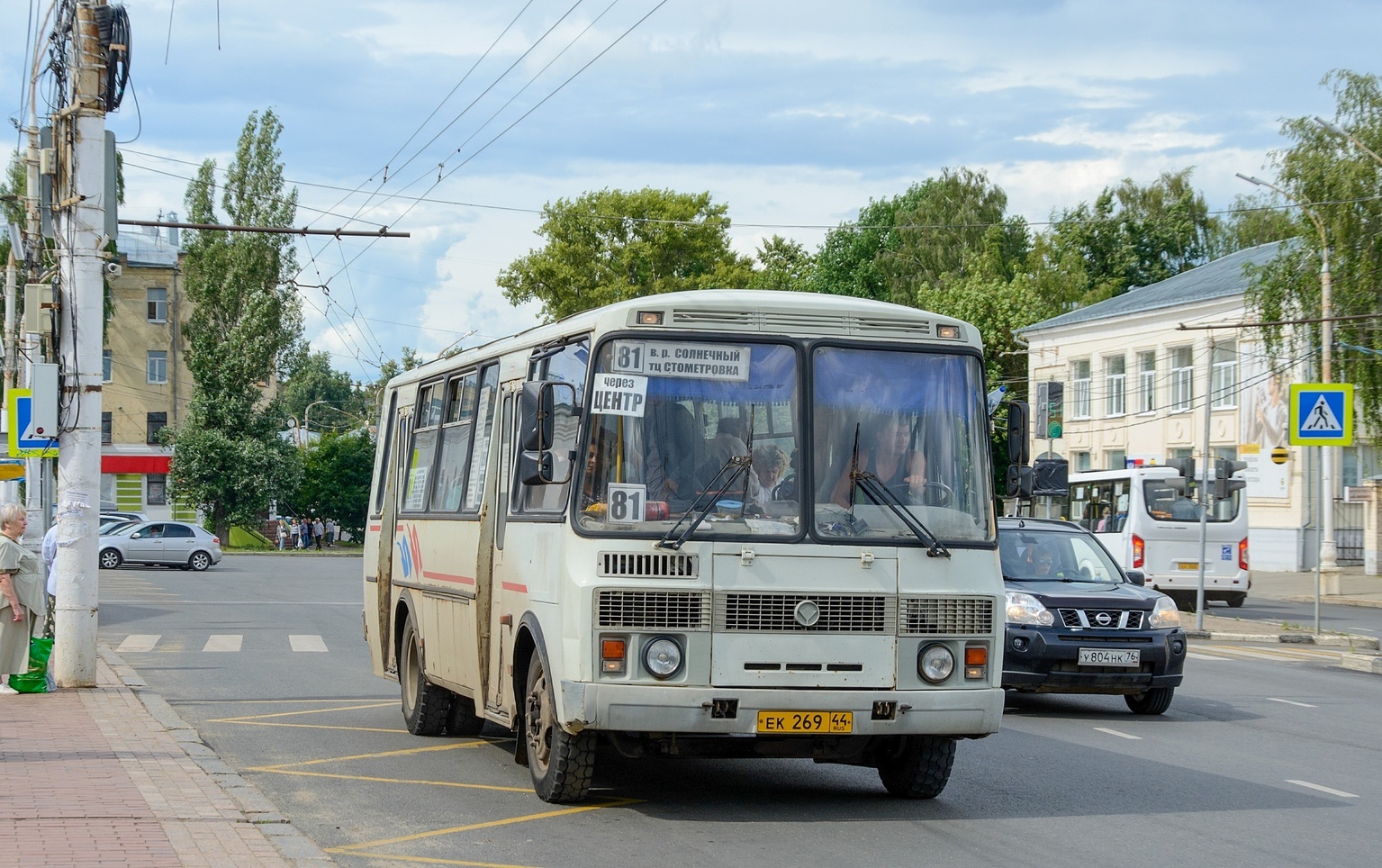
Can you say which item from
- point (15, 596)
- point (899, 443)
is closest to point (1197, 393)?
point (15, 596)

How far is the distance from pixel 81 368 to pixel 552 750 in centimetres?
745

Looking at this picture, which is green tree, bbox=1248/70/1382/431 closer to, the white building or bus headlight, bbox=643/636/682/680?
the white building

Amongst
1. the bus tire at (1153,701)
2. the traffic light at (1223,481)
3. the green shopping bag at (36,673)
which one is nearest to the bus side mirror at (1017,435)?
the bus tire at (1153,701)

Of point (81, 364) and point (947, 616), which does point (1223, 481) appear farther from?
point (947, 616)

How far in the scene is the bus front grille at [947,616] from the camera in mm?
8641

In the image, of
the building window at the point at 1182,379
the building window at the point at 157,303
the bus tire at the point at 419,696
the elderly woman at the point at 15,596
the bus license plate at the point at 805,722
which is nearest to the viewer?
the bus license plate at the point at 805,722

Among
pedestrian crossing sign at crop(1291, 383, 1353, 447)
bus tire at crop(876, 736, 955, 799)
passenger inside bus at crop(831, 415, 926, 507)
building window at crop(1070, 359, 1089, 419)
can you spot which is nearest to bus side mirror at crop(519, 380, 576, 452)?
passenger inside bus at crop(831, 415, 926, 507)

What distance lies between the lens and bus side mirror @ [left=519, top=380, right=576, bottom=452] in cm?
852

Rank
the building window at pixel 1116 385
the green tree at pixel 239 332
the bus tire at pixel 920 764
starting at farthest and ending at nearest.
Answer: the green tree at pixel 239 332 → the building window at pixel 1116 385 → the bus tire at pixel 920 764

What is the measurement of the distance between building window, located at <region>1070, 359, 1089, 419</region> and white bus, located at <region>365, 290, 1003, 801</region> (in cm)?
5057

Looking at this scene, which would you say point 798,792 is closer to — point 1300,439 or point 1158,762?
point 1158,762

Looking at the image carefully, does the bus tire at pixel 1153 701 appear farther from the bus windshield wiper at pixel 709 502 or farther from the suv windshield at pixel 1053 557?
the bus windshield wiper at pixel 709 502

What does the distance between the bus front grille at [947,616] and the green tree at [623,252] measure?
2153 inches

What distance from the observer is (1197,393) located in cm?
5200
